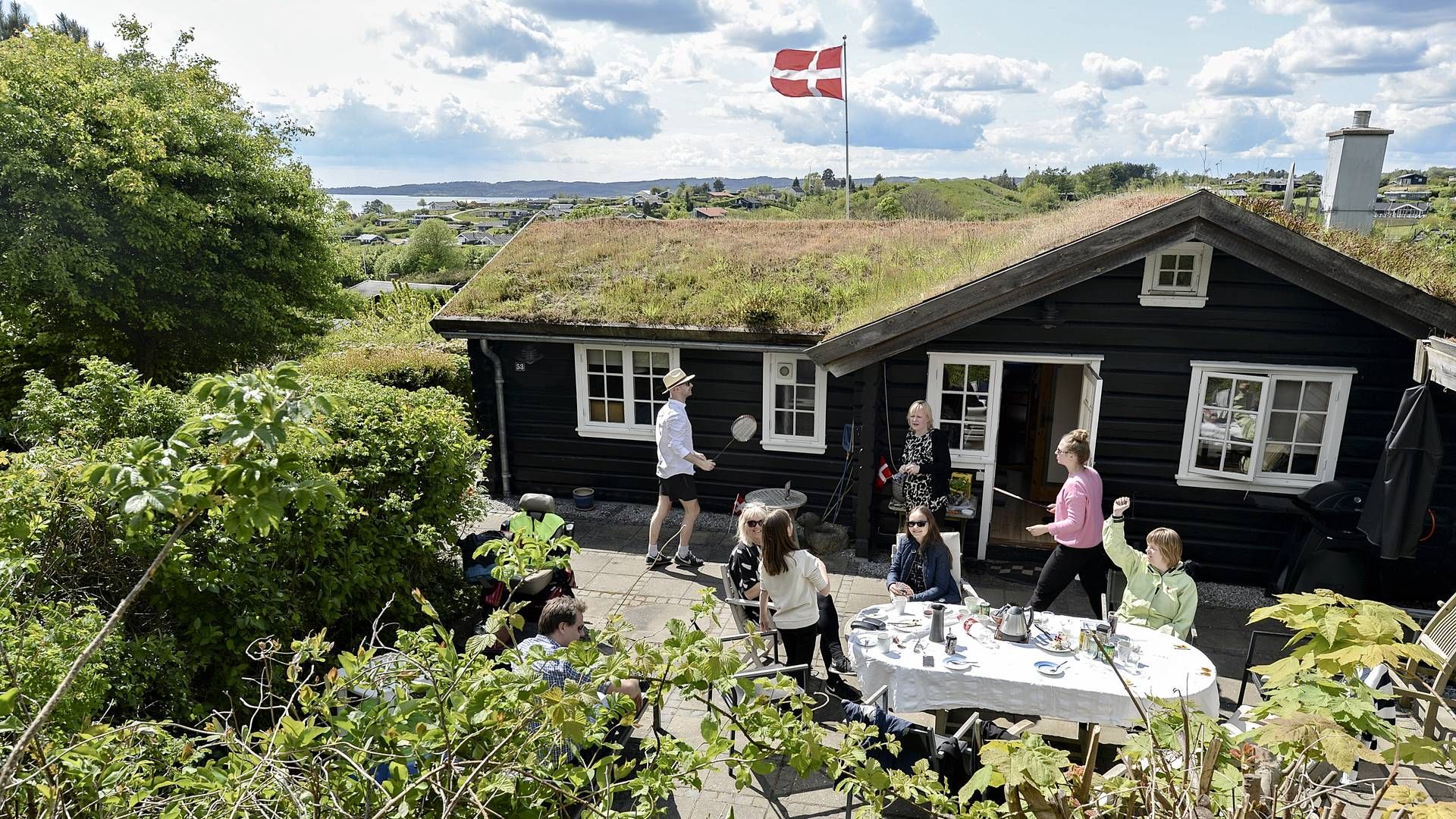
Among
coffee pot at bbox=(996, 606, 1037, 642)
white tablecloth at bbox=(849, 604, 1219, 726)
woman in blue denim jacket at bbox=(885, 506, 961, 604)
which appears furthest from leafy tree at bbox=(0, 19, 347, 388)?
coffee pot at bbox=(996, 606, 1037, 642)

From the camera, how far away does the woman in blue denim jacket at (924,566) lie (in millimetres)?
5887

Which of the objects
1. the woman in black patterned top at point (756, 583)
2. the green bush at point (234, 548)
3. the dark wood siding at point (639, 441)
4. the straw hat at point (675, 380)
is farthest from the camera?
the dark wood siding at point (639, 441)

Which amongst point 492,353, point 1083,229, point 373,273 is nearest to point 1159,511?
point 1083,229

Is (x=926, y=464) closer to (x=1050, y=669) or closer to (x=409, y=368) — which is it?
(x=1050, y=669)

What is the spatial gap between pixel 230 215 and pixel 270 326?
163 centimetres

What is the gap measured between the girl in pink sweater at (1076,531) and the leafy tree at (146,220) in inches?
431

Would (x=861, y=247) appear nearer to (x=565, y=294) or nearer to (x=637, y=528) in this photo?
(x=565, y=294)

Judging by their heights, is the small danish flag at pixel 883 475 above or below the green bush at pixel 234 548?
below

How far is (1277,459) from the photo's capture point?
7.43m

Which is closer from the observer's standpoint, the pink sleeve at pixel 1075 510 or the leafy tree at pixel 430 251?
the pink sleeve at pixel 1075 510

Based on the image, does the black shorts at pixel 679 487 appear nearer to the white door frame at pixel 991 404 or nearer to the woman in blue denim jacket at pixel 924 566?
the white door frame at pixel 991 404

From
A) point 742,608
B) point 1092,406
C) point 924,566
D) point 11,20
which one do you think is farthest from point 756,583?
point 11,20

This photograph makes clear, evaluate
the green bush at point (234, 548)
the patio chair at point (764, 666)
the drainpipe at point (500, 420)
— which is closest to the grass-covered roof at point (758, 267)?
the drainpipe at point (500, 420)

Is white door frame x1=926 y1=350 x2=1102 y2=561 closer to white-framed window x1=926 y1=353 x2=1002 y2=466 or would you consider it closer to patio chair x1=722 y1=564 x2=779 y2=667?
white-framed window x1=926 y1=353 x2=1002 y2=466
